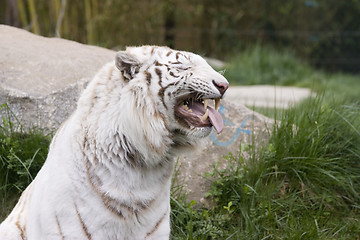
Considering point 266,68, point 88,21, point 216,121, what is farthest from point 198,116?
point 266,68

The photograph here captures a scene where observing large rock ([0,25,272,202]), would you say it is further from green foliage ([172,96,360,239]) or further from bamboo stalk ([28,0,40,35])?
bamboo stalk ([28,0,40,35])

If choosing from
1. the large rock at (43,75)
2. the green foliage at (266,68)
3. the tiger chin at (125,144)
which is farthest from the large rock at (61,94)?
the green foliage at (266,68)

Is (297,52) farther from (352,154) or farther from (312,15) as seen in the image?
(352,154)

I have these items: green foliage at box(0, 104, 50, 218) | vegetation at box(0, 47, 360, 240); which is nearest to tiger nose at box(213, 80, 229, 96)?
vegetation at box(0, 47, 360, 240)

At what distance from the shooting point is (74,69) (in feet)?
14.5

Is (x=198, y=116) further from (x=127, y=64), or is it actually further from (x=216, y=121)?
(x=127, y=64)

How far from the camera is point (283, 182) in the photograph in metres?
4.00

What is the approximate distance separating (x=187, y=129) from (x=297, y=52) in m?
9.65

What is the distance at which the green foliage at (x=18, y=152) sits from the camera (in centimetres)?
391

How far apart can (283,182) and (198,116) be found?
1.56m

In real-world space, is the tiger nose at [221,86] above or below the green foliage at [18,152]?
above

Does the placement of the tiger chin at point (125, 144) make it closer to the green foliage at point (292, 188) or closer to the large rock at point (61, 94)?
the green foliage at point (292, 188)

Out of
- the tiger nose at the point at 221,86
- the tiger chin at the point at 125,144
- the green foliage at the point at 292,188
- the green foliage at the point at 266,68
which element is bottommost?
the green foliage at the point at 266,68

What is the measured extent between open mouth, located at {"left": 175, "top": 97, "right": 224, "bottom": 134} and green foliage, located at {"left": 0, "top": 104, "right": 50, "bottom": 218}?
1.59 m
